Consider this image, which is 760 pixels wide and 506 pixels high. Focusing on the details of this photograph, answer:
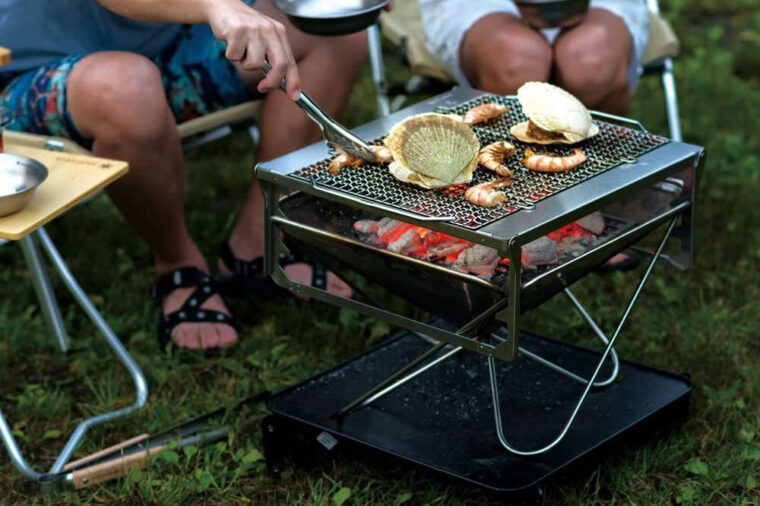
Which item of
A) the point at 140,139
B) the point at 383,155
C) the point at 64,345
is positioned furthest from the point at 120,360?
the point at 383,155

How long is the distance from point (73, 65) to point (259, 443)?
104 centimetres

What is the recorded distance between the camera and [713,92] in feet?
15.7

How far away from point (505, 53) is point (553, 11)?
202mm

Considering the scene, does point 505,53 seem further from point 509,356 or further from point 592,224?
point 509,356

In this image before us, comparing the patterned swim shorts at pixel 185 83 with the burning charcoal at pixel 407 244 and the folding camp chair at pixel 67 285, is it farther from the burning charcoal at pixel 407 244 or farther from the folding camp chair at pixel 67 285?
the burning charcoal at pixel 407 244

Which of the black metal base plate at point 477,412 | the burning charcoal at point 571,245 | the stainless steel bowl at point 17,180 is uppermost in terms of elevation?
the stainless steel bowl at point 17,180

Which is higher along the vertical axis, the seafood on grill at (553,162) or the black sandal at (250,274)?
the seafood on grill at (553,162)

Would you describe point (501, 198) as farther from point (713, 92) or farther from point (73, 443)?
point (713, 92)

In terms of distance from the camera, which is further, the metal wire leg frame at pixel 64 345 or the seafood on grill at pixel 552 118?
the metal wire leg frame at pixel 64 345

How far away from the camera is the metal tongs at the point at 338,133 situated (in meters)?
2.20

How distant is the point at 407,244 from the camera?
7.05 feet

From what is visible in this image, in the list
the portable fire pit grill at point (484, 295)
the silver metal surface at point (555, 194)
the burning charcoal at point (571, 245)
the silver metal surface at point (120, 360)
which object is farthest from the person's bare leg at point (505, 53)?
the silver metal surface at point (120, 360)

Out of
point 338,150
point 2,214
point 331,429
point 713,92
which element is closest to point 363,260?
point 338,150

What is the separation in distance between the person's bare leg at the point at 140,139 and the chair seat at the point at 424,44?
0.90 meters
